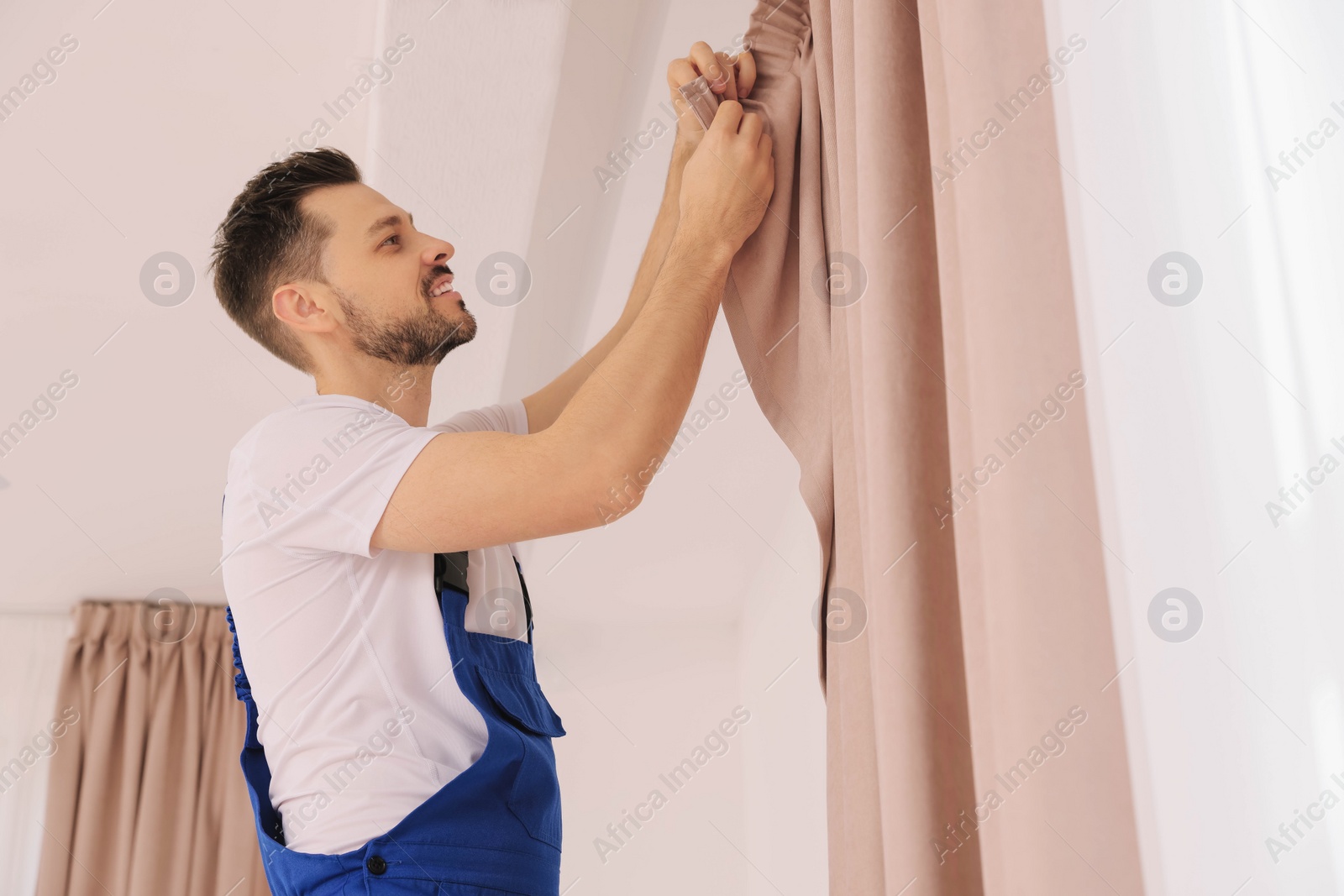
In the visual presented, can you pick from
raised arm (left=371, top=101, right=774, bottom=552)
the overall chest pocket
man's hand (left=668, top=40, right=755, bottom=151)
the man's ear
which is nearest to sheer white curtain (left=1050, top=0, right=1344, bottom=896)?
raised arm (left=371, top=101, right=774, bottom=552)

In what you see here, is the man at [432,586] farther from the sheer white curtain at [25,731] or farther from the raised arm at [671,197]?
the sheer white curtain at [25,731]

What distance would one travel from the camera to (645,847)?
4410 millimetres

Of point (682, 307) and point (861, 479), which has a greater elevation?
point (682, 307)

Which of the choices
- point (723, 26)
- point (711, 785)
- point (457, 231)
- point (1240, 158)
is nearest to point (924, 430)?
point (1240, 158)

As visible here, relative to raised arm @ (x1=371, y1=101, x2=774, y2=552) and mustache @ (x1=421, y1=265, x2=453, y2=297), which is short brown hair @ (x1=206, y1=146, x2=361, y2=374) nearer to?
mustache @ (x1=421, y1=265, x2=453, y2=297)

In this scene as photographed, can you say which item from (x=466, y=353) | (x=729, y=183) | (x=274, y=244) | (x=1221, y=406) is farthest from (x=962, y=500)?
(x=466, y=353)

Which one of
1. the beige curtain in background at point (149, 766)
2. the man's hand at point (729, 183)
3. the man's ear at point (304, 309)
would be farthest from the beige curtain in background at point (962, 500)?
the beige curtain in background at point (149, 766)

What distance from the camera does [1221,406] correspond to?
1.56 feet

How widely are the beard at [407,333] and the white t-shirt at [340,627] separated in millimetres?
148

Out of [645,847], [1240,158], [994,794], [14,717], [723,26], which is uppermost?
[723,26]

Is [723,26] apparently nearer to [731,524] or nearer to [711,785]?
[731,524]

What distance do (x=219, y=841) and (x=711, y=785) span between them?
6.13 feet

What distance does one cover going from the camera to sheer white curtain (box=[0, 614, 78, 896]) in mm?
3902

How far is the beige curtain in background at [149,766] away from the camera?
3881 millimetres
